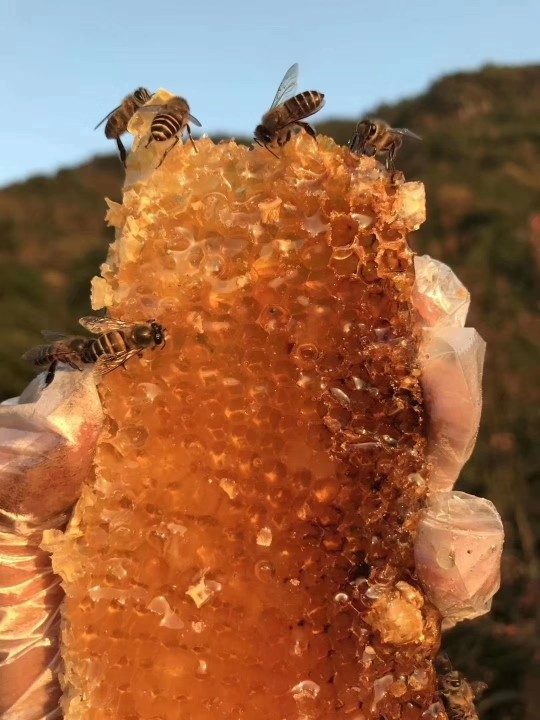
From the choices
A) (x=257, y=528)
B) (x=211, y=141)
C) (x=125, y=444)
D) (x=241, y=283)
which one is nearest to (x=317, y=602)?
(x=257, y=528)

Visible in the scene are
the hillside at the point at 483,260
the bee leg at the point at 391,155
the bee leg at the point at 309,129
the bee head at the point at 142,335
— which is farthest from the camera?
the hillside at the point at 483,260

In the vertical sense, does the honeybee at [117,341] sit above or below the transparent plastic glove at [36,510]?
above

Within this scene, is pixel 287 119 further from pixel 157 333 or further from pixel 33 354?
pixel 33 354

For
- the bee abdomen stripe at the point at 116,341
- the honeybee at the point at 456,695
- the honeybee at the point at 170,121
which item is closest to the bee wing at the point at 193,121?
the honeybee at the point at 170,121

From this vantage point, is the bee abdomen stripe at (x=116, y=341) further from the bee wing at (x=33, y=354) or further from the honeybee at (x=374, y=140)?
the honeybee at (x=374, y=140)

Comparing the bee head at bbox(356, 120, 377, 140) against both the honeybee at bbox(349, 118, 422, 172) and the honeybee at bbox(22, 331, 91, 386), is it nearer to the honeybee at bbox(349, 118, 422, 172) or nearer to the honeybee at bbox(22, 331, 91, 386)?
the honeybee at bbox(349, 118, 422, 172)

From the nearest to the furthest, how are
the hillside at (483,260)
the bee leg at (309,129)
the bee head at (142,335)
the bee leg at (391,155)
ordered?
the bee head at (142,335), the bee leg at (309,129), the bee leg at (391,155), the hillside at (483,260)

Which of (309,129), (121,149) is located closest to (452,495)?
(309,129)
